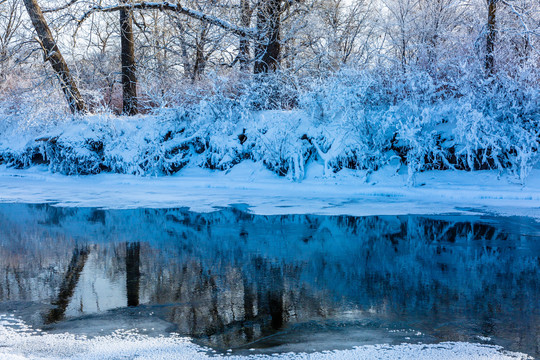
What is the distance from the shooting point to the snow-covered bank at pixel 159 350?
13.6ft

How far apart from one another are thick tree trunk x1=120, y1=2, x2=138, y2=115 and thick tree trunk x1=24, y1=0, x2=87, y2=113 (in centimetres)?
198

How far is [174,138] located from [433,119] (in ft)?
27.5

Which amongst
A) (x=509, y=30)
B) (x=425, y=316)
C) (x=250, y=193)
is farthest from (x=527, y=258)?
(x=509, y=30)

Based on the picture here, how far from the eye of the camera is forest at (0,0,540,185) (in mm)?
14461

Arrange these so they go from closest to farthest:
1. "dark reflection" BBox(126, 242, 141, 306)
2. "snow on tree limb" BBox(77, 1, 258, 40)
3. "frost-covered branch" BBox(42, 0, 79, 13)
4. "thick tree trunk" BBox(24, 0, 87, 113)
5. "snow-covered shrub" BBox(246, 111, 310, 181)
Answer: "dark reflection" BBox(126, 242, 141, 306), "snow-covered shrub" BBox(246, 111, 310, 181), "snow on tree limb" BBox(77, 1, 258, 40), "thick tree trunk" BBox(24, 0, 87, 113), "frost-covered branch" BBox(42, 0, 79, 13)

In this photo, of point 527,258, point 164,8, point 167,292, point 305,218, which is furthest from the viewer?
point 164,8

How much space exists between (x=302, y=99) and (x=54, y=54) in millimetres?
9992

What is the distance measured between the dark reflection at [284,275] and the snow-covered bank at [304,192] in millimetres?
1469

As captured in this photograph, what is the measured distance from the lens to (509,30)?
15.4 metres

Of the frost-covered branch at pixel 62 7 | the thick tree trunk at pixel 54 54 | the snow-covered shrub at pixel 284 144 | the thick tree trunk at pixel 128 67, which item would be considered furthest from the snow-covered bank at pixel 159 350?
the frost-covered branch at pixel 62 7

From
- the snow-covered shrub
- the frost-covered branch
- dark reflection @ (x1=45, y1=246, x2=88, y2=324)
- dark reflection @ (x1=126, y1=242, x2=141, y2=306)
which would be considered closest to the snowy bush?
the snow-covered shrub

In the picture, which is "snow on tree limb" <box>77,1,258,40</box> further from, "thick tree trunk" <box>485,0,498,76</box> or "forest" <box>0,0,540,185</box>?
"thick tree trunk" <box>485,0,498,76</box>

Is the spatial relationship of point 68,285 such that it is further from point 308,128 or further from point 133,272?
point 308,128

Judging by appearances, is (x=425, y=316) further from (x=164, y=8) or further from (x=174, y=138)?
(x=164, y=8)
